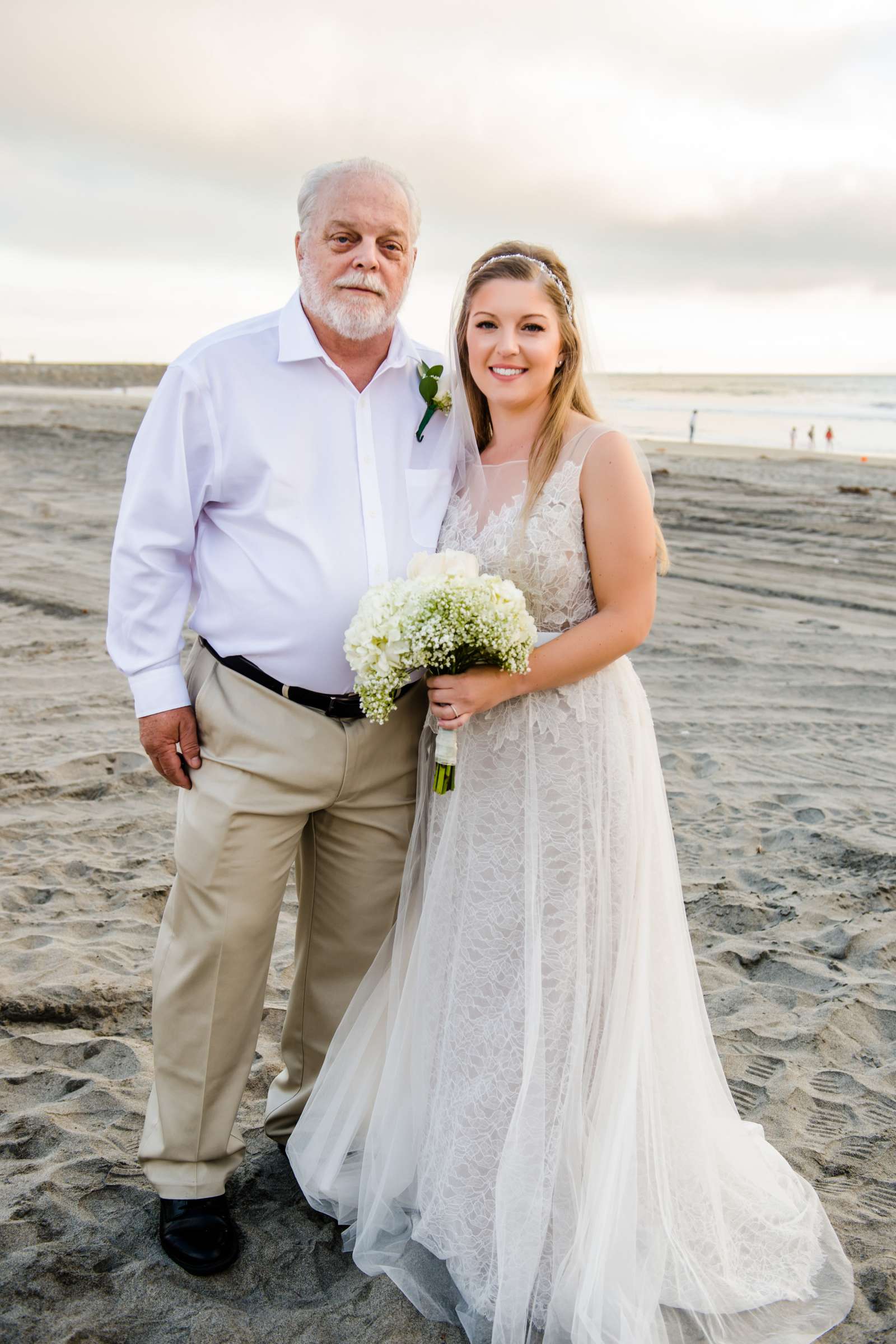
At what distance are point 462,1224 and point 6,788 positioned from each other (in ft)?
12.5

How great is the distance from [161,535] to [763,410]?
48270 mm

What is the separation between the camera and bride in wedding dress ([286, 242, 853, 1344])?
272cm

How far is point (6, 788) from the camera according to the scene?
566 cm

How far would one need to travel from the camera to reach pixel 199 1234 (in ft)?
9.54

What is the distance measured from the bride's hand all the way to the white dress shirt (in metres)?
0.37

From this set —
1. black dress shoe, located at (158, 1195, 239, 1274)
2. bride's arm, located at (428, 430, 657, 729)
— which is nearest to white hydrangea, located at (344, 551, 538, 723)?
bride's arm, located at (428, 430, 657, 729)

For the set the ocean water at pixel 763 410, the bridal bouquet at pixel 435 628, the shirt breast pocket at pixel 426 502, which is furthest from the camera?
the ocean water at pixel 763 410

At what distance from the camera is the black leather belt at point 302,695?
294 centimetres

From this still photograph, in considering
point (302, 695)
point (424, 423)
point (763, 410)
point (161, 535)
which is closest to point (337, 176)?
point (424, 423)

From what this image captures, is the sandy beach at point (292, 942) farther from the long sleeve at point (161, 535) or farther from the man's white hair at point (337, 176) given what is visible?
the man's white hair at point (337, 176)

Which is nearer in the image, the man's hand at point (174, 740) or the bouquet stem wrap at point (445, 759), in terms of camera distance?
the bouquet stem wrap at point (445, 759)

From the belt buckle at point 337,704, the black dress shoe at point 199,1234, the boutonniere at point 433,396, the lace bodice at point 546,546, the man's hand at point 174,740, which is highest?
the boutonniere at point 433,396

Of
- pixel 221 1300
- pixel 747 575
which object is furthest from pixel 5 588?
pixel 221 1300

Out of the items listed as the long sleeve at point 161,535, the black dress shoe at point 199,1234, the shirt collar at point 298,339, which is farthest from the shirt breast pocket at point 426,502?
the black dress shoe at point 199,1234
